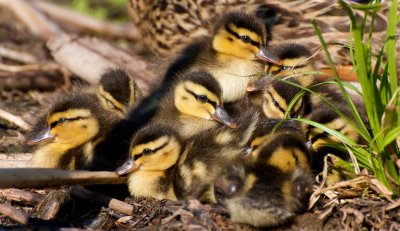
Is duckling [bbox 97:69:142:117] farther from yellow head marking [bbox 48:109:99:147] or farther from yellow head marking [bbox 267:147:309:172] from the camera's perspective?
yellow head marking [bbox 267:147:309:172]

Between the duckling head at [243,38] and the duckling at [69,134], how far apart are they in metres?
0.67

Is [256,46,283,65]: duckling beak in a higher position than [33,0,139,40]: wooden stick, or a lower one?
higher

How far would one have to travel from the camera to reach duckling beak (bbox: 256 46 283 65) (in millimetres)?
3857

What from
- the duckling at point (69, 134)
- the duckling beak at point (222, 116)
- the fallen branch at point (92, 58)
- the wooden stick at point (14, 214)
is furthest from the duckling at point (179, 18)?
the wooden stick at point (14, 214)

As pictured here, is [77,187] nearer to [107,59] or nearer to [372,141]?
[372,141]

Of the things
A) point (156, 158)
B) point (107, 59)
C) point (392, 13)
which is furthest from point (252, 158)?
point (107, 59)

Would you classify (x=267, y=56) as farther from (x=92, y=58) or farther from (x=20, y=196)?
(x=92, y=58)

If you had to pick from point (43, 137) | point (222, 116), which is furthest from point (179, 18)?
point (43, 137)

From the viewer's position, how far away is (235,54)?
3.95 meters

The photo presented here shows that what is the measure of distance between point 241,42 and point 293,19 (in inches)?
23.6

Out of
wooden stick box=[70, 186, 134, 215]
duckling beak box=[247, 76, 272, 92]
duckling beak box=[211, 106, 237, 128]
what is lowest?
wooden stick box=[70, 186, 134, 215]

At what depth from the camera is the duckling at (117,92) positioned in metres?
3.97

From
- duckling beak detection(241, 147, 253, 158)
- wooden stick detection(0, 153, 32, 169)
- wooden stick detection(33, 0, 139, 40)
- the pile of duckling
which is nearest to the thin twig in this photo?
wooden stick detection(33, 0, 139, 40)

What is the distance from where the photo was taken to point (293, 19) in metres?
4.41
